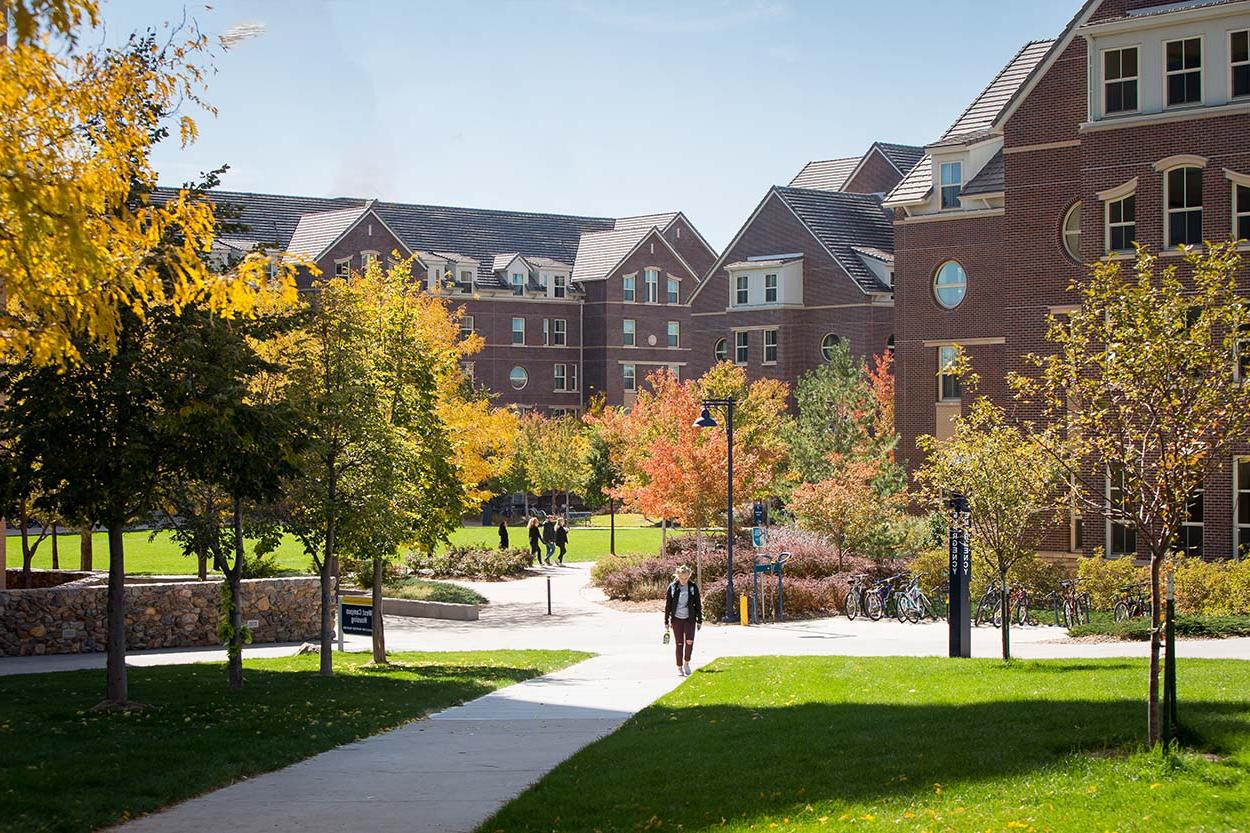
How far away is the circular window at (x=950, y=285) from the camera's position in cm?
4419

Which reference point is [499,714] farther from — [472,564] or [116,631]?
[472,564]

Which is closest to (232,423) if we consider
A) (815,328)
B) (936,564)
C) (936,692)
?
(936,692)

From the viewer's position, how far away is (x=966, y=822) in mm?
8742

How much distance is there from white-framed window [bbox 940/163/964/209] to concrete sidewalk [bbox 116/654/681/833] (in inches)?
1165

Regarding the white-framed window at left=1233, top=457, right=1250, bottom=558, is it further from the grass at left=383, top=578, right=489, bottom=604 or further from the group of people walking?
the group of people walking

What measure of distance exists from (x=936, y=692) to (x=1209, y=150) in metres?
18.3

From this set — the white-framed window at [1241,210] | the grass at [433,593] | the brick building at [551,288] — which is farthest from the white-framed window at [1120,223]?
the brick building at [551,288]

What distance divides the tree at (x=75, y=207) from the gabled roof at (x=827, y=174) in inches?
2497

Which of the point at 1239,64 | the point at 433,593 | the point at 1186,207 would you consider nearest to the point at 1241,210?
the point at 1186,207

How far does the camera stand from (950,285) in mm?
44500

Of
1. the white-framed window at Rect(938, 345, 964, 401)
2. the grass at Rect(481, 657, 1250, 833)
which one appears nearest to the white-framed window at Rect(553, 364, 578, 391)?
the white-framed window at Rect(938, 345, 964, 401)

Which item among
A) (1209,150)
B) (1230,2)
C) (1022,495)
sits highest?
(1230,2)

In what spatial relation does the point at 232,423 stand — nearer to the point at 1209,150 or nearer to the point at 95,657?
the point at 95,657

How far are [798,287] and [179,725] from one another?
5300 cm
